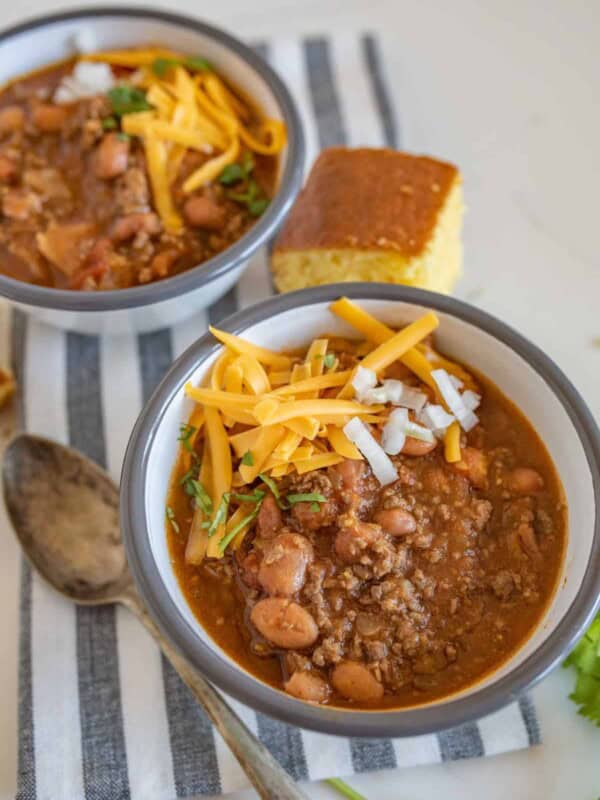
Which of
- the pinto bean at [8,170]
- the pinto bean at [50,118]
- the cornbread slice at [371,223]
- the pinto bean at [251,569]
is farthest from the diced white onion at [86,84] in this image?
the pinto bean at [251,569]

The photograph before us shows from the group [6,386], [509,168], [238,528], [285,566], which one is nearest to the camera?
[285,566]

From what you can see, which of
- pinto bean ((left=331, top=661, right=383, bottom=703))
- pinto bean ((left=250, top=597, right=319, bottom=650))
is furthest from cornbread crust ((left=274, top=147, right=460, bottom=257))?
pinto bean ((left=331, top=661, right=383, bottom=703))

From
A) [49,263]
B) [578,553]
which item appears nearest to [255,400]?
[578,553]

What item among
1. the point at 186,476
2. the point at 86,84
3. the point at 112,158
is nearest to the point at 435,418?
the point at 186,476

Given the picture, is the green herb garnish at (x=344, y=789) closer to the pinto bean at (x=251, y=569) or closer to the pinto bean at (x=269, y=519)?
the pinto bean at (x=251, y=569)

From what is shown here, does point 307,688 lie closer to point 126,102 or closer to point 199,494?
point 199,494

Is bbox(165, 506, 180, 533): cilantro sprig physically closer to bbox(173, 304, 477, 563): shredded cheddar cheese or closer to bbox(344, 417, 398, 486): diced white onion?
bbox(173, 304, 477, 563): shredded cheddar cheese
